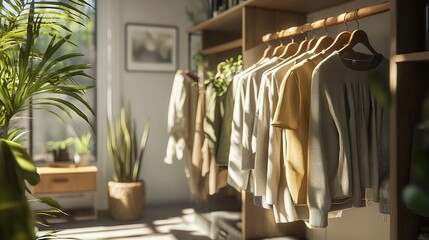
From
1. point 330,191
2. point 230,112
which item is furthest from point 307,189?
point 230,112

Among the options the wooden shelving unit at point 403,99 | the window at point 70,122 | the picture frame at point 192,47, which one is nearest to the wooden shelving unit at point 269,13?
the wooden shelving unit at point 403,99

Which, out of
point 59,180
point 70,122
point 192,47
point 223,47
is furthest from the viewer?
point 192,47

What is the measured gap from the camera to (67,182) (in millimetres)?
4094

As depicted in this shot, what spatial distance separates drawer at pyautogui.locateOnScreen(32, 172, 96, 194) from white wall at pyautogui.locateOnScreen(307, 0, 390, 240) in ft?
7.36

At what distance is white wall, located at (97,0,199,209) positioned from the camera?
4.67 meters

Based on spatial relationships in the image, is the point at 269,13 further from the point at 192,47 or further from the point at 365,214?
the point at 192,47

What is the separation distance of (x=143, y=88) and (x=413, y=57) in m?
3.53

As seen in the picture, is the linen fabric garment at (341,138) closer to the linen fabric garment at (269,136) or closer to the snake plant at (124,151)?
the linen fabric garment at (269,136)

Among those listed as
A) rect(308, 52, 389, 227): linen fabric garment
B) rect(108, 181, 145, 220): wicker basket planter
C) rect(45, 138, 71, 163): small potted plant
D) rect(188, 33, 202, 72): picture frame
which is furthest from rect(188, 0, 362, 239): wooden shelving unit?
rect(45, 138, 71, 163): small potted plant

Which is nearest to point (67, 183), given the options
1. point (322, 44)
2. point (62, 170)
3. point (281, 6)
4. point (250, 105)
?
point (62, 170)

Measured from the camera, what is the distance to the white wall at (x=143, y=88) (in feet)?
15.3

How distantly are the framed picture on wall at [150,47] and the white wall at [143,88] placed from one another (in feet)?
0.19

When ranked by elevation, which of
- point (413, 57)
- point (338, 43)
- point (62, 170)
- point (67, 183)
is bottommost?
point (67, 183)

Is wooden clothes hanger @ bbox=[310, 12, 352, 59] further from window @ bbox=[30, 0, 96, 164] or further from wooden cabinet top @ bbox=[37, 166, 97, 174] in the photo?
window @ bbox=[30, 0, 96, 164]
